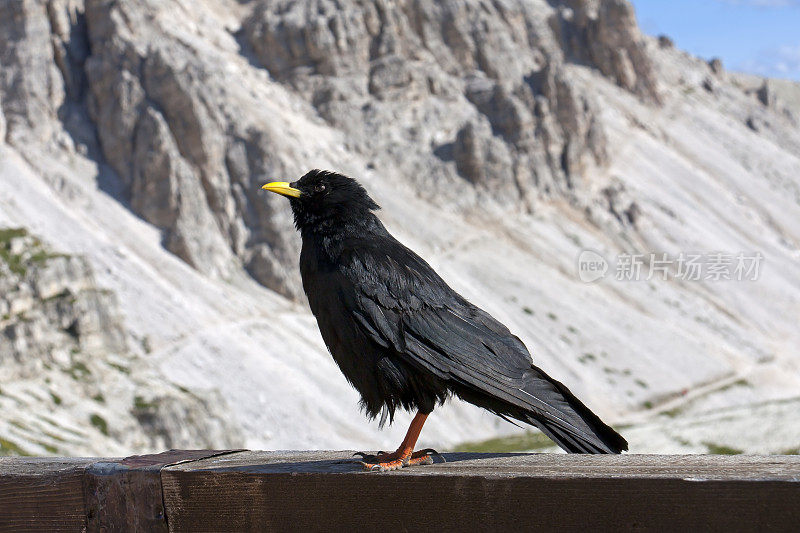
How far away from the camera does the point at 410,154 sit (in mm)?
89125

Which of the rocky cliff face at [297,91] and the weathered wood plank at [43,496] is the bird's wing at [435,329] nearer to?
the weathered wood plank at [43,496]

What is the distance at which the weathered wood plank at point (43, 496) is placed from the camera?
4.82 metres

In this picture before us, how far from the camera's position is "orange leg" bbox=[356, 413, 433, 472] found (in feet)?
16.1

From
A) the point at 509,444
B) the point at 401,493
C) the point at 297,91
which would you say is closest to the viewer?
the point at 401,493

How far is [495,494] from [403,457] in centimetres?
127

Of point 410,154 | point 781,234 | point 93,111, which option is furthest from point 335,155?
point 781,234

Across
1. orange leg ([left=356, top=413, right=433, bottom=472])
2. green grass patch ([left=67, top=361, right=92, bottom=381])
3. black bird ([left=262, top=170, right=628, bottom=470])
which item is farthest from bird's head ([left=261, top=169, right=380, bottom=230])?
green grass patch ([left=67, top=361, right=92, bottom=381])

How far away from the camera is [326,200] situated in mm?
6473

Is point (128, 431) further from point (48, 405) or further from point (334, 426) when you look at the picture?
point (334, 426)

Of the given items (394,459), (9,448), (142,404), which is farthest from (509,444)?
(394,459)

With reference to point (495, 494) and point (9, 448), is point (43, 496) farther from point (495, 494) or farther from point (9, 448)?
point (9, 448)

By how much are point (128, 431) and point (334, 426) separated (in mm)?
13765

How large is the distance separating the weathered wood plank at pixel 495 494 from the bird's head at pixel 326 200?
196cm

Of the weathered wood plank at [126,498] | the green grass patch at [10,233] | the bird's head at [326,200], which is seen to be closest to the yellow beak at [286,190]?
the bird's head at [326,200]
